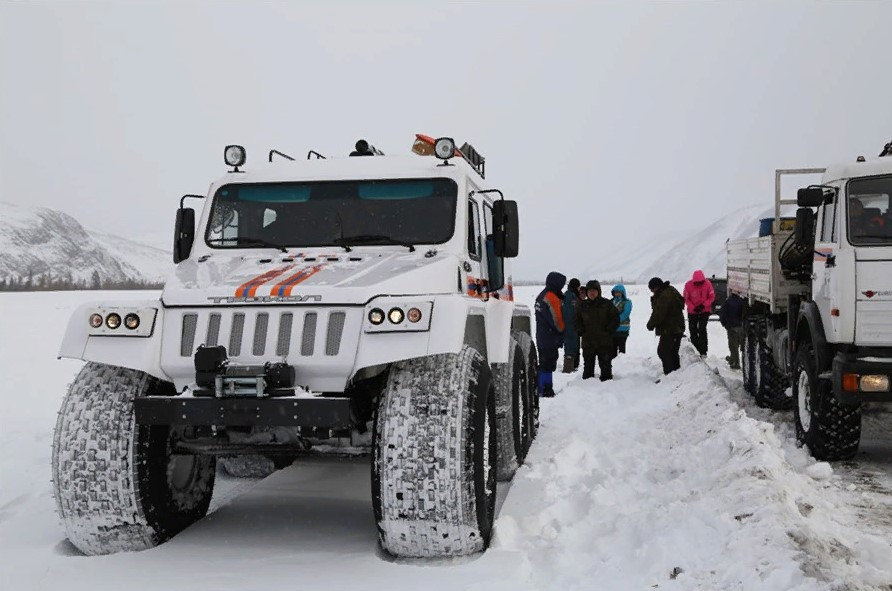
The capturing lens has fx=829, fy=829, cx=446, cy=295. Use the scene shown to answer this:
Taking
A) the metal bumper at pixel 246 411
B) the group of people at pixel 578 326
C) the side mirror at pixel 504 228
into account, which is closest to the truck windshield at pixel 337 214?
the side mirror at pixel 504 228

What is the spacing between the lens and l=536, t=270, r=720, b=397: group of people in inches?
457

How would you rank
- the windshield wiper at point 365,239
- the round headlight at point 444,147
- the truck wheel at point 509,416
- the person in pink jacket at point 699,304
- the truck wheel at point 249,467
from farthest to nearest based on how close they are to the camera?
the person in pink jacket at point 699,304 → the truck wheel at point 249,467 → the truck wheel at point 509,416 → the round headlight at point 444,147 → the windshield wiper at point 365,239

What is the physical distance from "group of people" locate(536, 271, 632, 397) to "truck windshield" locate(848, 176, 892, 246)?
16.3 ft

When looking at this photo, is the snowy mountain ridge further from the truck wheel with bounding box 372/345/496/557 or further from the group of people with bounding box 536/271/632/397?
the truck wheel with bounding box 372/345/496/557

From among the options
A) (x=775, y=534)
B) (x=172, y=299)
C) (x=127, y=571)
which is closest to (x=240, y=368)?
(x=172, y=299)

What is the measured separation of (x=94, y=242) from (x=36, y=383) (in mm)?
193210

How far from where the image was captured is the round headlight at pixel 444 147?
19.4 ft

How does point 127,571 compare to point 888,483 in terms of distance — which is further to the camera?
point 888,483

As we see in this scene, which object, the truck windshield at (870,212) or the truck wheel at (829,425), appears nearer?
the truck windshield at (870,212)

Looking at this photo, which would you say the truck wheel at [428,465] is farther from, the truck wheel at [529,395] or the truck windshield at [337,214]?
the truck wheel at [529,395]

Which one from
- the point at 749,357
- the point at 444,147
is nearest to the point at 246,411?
the point at 444,147

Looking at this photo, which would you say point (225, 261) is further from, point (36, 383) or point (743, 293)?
point (743, 293)

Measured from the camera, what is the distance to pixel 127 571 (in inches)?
169

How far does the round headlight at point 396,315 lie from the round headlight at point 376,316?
0.04m
